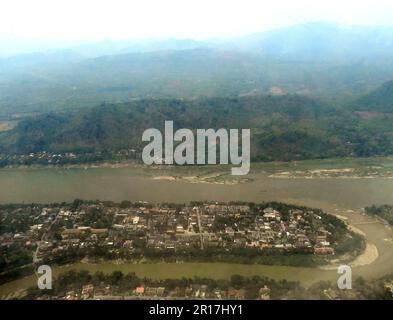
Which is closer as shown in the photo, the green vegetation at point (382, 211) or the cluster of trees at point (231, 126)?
the green vegetation at point (382, 211)

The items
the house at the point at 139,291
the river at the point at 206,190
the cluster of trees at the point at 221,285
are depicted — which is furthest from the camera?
the river at the point at 206,190

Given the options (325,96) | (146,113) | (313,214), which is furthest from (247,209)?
(325,96)

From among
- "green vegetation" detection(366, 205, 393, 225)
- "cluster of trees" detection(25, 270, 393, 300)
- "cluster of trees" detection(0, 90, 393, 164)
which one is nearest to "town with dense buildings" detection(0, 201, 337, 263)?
"cluster of trees" detection(25, 270, 393, 300)

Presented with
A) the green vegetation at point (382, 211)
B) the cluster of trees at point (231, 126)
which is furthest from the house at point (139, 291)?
the cluster of trees at point (231, 126)

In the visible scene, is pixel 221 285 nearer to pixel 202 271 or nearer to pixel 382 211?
pixel 202 271

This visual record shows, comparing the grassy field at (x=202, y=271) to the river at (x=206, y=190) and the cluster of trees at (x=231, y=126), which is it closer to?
the river at (x=206, y=190)

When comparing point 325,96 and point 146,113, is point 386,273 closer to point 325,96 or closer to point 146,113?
point 146,113

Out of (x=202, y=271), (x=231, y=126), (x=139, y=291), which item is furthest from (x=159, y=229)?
(x=231, y=126)

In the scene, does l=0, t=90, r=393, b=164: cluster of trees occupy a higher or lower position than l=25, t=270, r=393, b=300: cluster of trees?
higher

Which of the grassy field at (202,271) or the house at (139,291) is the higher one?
the house at (139,291)

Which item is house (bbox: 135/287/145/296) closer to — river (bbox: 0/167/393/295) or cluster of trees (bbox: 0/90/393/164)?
river (bbox: 0/167/393/295)

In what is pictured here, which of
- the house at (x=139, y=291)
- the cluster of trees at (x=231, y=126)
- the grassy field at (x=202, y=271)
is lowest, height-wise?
the grassy field at (x=202, y=271)

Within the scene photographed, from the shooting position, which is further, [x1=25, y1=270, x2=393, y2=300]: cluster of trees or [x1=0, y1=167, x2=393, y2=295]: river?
[x1=0, y1=167, x2=393, y2=295]: river
